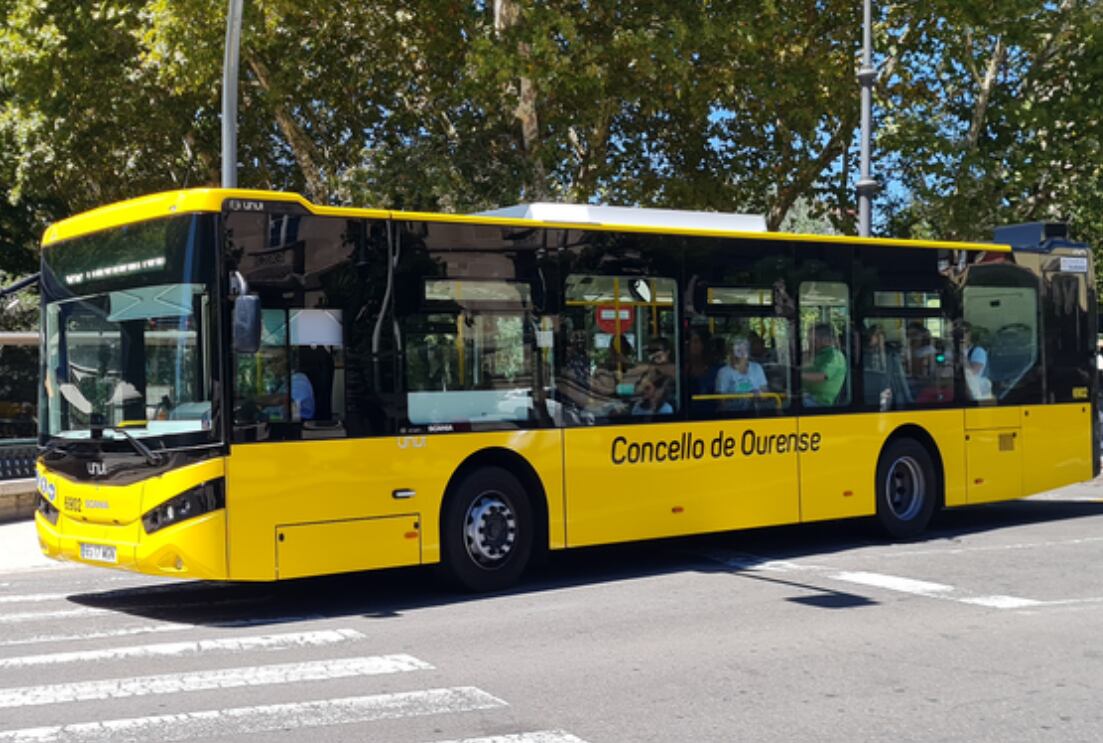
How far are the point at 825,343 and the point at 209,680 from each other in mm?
7453

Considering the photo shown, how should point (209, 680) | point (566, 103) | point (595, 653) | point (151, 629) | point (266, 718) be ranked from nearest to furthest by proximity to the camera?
point (266, 718)
point (209, 680)
point (595, 653)
point (151, 629)
point (566, 103)

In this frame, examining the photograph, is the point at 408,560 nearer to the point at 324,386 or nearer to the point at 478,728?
the point at 324,386

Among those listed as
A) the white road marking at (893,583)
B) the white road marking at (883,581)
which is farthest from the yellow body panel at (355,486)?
the white road marking at (893,583)

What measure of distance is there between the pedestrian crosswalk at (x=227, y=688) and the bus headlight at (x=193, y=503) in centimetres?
→ 78

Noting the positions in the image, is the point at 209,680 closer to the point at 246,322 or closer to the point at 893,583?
the point at 246,322

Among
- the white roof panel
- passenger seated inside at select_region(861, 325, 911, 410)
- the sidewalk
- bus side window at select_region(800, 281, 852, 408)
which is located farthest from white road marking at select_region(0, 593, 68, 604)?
passenger seated inside at select_region(861, 325, 911, 410)

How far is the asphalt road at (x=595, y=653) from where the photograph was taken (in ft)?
21.3

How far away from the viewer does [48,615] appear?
34.0 feet

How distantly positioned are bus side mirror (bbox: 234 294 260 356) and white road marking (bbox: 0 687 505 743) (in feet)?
9.51

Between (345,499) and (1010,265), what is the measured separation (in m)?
8.66

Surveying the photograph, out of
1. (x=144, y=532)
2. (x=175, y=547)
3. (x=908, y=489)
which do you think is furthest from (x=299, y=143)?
(x=175, y=547)

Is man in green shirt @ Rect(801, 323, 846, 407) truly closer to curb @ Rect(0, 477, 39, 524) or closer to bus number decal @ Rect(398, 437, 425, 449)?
bus number decal @ Rect(398, 437, 425, 449)

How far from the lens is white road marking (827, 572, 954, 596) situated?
10.6 m

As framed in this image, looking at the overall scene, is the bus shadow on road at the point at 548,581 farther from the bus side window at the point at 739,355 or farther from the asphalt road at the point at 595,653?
the bus side window at the point at 739,355
